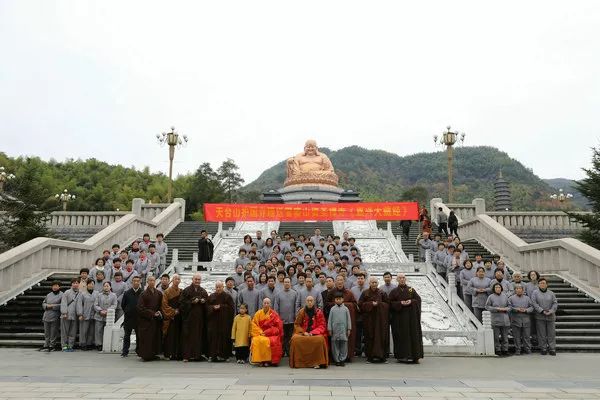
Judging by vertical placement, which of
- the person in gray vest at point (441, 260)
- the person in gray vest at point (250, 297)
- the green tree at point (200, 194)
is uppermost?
the green tree at point (200, 194)

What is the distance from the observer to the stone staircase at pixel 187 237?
1426 centimetres

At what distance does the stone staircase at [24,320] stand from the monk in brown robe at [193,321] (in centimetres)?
268

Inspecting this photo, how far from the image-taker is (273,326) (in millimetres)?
6859

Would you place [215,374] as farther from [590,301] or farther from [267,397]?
[590,301]

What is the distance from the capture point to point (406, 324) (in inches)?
276

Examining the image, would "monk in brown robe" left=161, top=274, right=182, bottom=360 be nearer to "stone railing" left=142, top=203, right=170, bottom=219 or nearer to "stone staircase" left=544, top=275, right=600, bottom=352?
"stone staircase" left=544, top=275, right=600, bottom=352

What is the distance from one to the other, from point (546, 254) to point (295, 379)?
8.12 metres

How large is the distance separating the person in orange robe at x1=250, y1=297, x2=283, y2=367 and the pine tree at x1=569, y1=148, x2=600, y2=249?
31.1 feet

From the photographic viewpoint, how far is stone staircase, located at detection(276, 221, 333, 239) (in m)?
16.9

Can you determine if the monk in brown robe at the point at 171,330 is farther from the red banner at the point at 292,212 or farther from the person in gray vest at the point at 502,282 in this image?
the red banner at the point at 292,212

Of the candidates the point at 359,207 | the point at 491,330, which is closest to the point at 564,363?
the point at 491,330

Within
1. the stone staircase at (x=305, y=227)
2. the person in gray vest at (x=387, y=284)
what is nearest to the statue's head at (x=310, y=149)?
the stone staircase at (x=305, y=227)

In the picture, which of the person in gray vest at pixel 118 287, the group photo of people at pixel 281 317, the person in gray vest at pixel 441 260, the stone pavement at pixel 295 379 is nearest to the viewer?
the stone pavement at pixel 295 379

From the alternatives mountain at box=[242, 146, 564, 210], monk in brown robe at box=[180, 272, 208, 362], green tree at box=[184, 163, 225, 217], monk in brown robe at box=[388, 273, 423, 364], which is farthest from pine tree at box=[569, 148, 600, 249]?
mountain at box=[242, 146, 564, 210]
